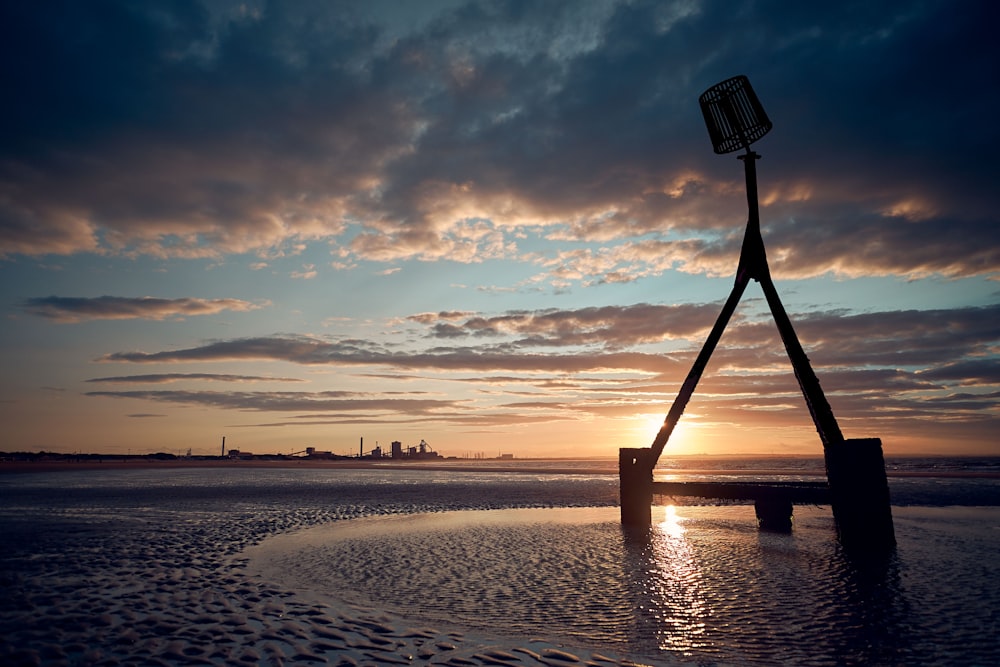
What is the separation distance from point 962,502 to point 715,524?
1333 cm

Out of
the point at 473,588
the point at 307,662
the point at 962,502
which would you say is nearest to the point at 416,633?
the point at 307,662

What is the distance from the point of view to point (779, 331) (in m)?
13.8

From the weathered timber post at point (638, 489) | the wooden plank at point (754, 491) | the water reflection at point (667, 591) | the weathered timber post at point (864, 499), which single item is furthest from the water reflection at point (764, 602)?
the weathered timber post at point (638, 489)

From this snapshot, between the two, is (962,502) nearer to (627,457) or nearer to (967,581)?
(627,457)

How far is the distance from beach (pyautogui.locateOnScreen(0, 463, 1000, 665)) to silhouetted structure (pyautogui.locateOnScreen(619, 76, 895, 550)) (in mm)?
817

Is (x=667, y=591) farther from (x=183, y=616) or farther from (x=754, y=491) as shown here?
(x=754, y=491)

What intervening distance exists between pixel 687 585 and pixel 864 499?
5.35 m

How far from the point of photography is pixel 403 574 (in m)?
9.83

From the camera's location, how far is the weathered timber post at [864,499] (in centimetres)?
1154

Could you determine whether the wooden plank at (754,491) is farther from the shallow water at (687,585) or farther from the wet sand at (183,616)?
the wet sand at (183,616)

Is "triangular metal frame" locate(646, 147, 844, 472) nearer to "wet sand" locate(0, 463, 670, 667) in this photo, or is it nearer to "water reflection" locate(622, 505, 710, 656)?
"water reflection" locate(622, 505, 710, 656)

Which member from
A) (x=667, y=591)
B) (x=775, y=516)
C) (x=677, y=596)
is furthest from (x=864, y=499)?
(x=677, y=596)

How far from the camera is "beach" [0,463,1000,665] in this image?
19.6 feet

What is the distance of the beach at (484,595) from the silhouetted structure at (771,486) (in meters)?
0.82
